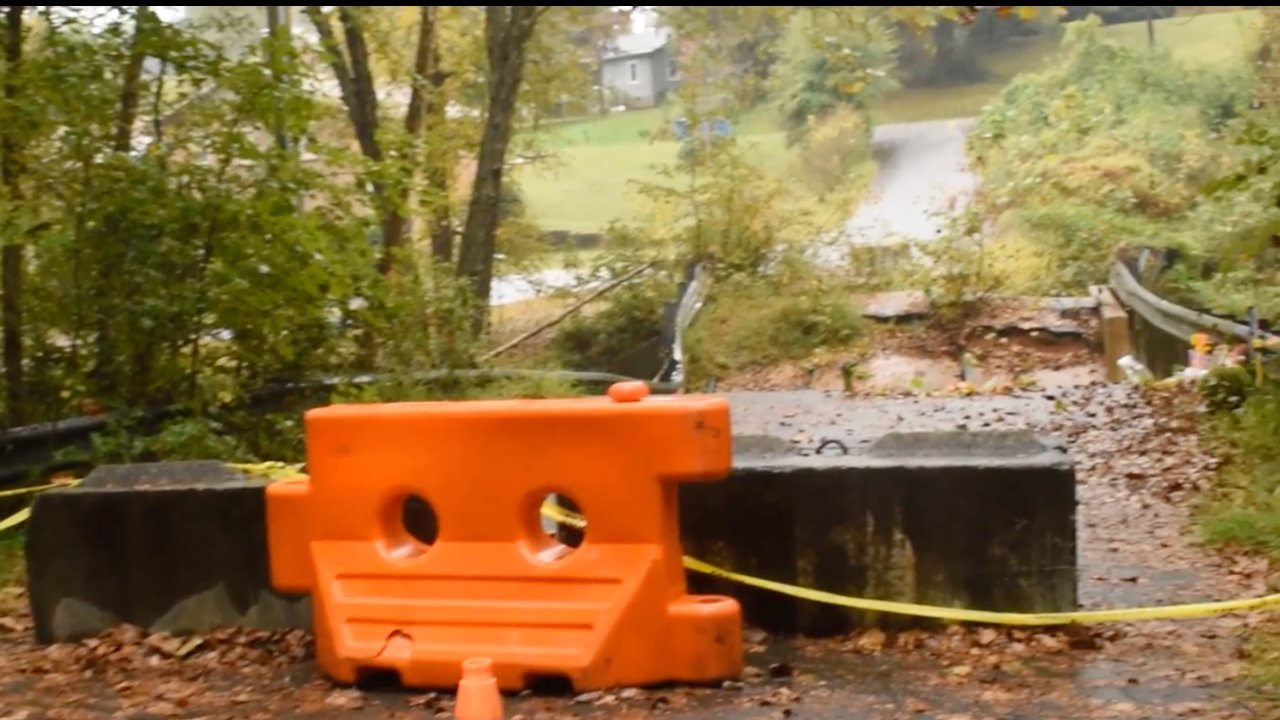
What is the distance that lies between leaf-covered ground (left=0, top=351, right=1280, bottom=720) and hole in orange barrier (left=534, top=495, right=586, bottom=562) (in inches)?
22.1

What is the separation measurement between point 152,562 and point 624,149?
17592 millimetres

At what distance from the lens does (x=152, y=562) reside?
5.75 meters

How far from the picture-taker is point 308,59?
33.2ft

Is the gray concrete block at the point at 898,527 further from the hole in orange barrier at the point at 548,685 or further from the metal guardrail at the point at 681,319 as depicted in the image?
the metal guardrail at the point at 681,319

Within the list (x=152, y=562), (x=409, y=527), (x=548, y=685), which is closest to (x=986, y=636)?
(x=548, y=685)

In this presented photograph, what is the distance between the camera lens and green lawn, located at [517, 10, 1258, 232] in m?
21.4

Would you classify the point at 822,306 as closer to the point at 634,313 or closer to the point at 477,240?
the point at 634,313

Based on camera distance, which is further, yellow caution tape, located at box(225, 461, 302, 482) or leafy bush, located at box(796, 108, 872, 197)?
leafy bush, located at box(796, 108, 872, 197)

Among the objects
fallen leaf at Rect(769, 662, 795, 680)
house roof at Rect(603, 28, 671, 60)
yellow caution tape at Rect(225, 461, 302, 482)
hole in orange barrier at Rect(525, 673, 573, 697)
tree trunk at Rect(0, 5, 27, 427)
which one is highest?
house roof at Rect(603, 28, 671, 60)

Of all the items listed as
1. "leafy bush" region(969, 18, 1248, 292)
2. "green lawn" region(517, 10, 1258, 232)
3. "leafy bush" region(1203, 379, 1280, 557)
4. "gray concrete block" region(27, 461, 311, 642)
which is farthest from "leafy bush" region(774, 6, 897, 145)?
"gray concrete block" region(27, 461, 311, 642)

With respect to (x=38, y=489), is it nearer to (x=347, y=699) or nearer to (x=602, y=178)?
(x=347, y=699)

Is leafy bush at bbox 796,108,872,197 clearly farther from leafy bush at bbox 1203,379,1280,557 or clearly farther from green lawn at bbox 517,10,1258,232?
leafy bush at bbox 1203,379,1280,557

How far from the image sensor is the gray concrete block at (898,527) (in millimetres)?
5086

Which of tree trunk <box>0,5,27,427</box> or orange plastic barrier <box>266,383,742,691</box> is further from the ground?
tree trunk <box>0,5,27,427</box>
